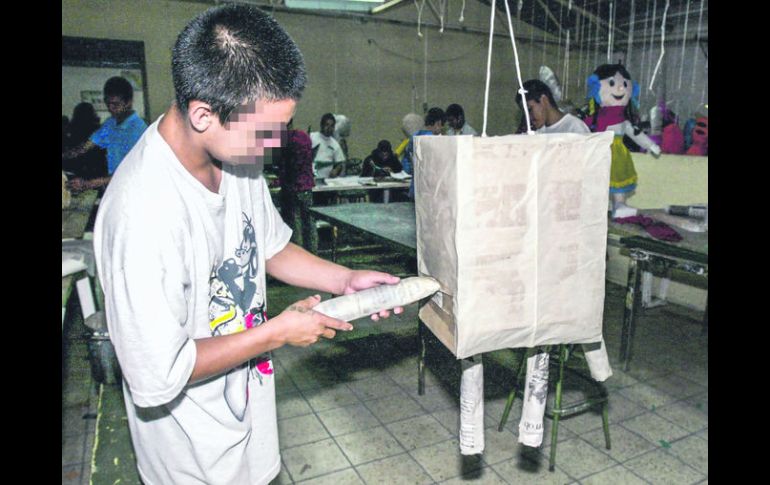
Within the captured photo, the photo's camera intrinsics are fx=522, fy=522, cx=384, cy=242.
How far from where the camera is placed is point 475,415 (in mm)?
1463

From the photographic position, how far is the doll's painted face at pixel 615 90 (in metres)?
4.51

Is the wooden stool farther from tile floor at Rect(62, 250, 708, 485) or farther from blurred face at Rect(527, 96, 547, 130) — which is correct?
blurred face at Rect(527, 96, 547, 130)

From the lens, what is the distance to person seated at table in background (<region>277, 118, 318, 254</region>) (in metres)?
5.42

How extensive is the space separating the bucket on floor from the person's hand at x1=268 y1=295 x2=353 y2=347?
7.23ft

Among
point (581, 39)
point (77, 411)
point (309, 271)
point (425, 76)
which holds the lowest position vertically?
point (77, 411)

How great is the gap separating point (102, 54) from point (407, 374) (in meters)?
7.44

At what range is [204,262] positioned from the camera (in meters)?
1.15

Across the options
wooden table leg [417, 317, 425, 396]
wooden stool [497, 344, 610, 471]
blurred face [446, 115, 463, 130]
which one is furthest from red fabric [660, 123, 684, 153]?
wooden table leg [417, 317, 425, 396]

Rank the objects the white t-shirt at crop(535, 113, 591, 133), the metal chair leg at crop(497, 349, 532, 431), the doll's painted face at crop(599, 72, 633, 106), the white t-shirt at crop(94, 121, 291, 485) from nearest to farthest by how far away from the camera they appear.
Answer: the white t-shirt at crop(94, 121, 291, 485) < the metal chair leg at crop(497, 349, 532, 431) < the white t-shirt at crop(535, 113, 591, 133) < the doll's painted face at crop(599, 72, 633, 106)

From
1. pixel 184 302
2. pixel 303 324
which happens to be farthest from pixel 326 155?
pixel 184 302

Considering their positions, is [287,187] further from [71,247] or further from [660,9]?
[660,9]

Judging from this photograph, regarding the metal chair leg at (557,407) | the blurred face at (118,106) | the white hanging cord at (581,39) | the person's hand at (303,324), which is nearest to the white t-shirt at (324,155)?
the blurred face at (118,106)

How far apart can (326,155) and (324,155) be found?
3 cm

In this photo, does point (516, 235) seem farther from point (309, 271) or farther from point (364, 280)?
point (309, 271)
